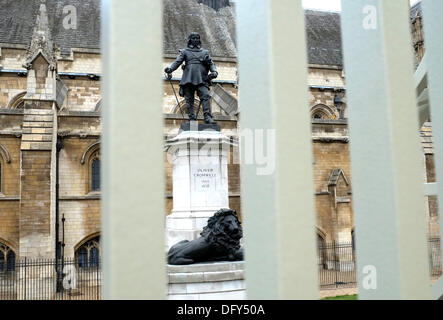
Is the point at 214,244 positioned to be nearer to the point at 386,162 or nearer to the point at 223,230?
the point at 223,230

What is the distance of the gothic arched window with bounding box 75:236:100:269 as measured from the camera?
51.8 ft

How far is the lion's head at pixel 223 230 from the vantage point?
23.1 ft

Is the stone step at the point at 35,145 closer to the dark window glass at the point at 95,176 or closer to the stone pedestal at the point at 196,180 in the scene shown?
the dark window glass at the point at 95,176

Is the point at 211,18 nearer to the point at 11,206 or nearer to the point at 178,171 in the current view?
the point at 11,206

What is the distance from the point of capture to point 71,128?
16.1 meters

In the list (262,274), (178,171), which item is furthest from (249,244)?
(178,171)

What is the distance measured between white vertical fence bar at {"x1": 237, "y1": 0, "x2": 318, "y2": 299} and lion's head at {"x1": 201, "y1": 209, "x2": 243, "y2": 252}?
556 centimetres

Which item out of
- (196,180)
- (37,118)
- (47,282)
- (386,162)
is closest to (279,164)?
(386,162)

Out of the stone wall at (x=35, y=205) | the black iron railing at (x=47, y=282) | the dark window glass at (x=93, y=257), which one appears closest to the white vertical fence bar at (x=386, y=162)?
the black iron railing at (x=47, y=282)

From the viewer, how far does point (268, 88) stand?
148cm

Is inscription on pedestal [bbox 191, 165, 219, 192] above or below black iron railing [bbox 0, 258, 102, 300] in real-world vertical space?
above

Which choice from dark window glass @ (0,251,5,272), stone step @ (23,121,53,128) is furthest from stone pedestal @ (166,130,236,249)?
dark window glass @ (0,251,5,272)

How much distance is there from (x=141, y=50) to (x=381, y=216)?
106cm

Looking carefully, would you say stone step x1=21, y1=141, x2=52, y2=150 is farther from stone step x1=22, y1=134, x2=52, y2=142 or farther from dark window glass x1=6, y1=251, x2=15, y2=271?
dark window glass x1=6, y1=251, x2=15, y2=271
